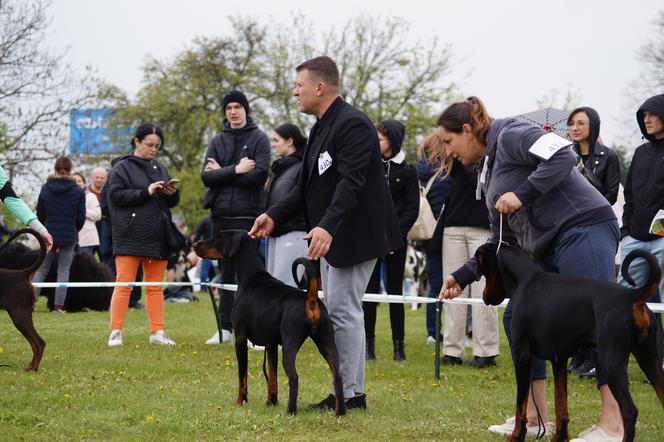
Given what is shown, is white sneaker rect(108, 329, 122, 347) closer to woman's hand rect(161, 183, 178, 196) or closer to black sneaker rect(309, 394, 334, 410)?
woman's hand rect(161, 183, 178, 196)

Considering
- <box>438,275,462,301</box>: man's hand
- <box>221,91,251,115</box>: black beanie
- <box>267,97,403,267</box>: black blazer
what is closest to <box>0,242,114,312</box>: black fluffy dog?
<box>221,91,251,115</box>: black beanie

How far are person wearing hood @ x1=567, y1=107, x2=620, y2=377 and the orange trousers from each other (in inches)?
172

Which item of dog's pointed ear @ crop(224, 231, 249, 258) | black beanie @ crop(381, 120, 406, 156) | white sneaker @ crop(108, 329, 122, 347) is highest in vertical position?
black beanie @ crop(381, 120, 406, 156)

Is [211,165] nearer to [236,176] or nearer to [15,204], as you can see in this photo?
[236,176]

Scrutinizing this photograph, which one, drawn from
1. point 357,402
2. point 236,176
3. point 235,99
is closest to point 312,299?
point 357,402

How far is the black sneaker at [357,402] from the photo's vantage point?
5.88 meters

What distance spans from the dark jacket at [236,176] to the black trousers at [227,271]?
65mm

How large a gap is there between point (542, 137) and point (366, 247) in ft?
4.63

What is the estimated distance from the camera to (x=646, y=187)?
775 cm

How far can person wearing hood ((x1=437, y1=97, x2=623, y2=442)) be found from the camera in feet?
15.5

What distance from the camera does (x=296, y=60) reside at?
4134 cm

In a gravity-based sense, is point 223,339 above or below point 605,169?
below

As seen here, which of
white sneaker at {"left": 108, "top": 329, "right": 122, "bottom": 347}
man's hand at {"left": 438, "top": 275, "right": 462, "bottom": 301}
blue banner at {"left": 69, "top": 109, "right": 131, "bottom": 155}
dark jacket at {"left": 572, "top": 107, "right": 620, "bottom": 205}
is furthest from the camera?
blue banner at {"left": 69, "top": 109, "right": 131, "bottom": 155}

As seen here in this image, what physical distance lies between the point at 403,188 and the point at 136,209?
2.79 m
